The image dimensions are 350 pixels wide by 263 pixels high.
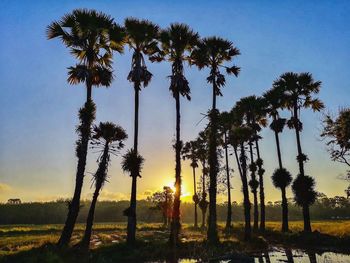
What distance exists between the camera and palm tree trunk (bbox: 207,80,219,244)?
31013mm

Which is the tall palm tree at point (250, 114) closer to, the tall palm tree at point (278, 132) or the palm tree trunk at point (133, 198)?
the tall palm tree at point (278, 132)

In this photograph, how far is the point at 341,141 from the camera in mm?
29891

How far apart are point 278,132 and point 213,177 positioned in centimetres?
1837

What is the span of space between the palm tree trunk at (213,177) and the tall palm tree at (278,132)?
1393cm

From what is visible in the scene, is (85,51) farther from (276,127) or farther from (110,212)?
(110,212)

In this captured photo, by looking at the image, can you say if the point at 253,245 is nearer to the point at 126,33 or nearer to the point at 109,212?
the point at 126,33

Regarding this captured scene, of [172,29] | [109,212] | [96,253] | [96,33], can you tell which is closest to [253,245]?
[96,253]

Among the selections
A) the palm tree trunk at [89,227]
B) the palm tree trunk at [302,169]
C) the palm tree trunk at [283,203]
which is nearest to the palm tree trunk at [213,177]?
the palm tree trunk at [89,227]

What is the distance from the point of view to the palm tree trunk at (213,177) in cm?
3101

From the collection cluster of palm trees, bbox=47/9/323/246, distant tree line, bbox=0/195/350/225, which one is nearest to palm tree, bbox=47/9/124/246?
cluster of palm trees, bbox=47/9/323/246

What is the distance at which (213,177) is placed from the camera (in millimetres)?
33094

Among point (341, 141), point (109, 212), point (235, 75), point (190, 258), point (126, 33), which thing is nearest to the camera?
point (190, 258)

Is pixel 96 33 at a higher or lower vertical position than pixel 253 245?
higher

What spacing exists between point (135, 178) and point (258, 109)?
23.0 meters
